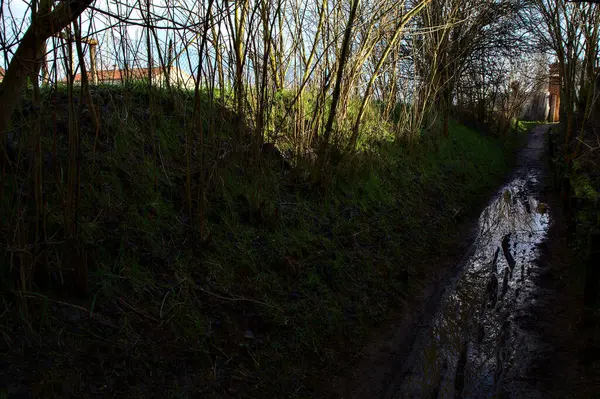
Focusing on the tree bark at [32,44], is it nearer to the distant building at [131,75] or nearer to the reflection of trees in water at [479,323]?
the distant building at [131,75]

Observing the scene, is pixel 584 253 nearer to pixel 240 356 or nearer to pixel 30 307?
pixel 240 356

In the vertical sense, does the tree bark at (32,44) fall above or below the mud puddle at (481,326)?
above

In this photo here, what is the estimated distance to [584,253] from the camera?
16.0 ft

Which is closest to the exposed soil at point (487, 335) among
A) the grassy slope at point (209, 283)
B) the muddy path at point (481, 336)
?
the muddy path at point (481, 336)

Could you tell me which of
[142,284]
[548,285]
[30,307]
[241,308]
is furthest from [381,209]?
[30,307]

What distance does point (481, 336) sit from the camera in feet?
12.2

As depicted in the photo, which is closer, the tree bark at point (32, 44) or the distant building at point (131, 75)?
the tree bark at point (32, 44)

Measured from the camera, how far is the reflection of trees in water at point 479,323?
10.3ft

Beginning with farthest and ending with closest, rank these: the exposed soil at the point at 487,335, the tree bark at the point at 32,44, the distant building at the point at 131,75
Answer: the distant building at the point at 131,75 < the exposed soil at the point at 487,335 < the tree bark at the point at 32,44

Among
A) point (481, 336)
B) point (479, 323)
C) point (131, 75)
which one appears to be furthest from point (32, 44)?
point (479, 323)

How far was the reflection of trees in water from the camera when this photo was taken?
10.3 ft

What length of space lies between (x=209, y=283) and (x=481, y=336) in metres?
2.14

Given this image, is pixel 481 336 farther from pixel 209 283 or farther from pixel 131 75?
pixel 131 75

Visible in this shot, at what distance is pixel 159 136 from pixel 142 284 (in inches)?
68.5
